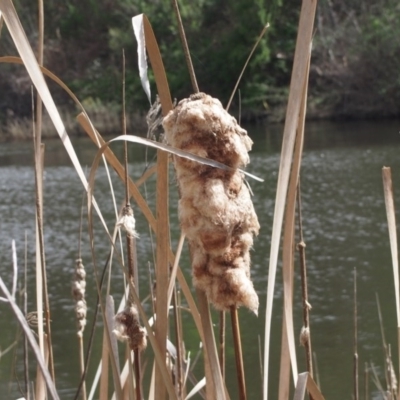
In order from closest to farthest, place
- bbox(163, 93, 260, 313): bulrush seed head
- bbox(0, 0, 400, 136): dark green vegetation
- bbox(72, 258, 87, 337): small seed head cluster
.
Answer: bbox(163, 93, 260, 313): bulrush seed head < bbox(72, 258, 87, 337): small seed head cluster < bbox(0, 0, 400, 136): dark green vegetation

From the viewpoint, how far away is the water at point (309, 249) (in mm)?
5625

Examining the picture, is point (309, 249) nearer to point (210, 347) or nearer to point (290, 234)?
point (290, 234)

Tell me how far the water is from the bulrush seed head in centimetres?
77

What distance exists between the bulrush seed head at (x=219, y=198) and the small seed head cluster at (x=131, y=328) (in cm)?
19

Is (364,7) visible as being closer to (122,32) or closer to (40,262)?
(122,32)

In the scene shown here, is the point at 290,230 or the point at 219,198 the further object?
the point at 290,230

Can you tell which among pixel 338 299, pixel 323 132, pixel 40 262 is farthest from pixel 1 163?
pixel 40 262

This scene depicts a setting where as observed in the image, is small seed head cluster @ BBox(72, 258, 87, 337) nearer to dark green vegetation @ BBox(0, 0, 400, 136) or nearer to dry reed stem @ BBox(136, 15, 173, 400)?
dry reed stem @ BBox(136, 15, 173, 400)

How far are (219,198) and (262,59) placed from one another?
2338 cm

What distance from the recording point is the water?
5.62m

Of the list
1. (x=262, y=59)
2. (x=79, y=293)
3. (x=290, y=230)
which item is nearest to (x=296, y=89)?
(x=290, y=230)

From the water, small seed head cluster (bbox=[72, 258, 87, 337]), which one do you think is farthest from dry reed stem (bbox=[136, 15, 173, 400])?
small seed head cluster (bbox=[72, 258, 87, 337])

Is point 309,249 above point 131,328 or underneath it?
underneath

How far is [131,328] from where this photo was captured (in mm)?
888
